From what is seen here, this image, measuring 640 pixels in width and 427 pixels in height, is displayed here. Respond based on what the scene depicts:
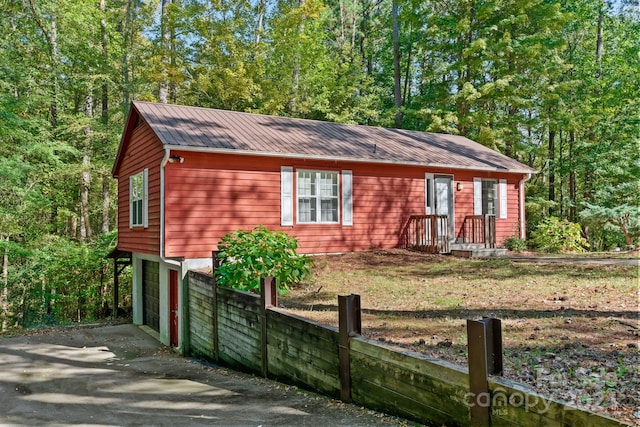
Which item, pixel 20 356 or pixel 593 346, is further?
pixel 20 356

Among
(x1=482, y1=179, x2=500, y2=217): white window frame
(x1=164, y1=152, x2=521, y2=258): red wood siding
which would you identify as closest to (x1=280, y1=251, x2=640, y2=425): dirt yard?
(x1=164, y1=152, x2=521, y2=258): red wood siding

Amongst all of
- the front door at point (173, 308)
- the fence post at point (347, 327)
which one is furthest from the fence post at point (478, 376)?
the front door at point (173, 308)

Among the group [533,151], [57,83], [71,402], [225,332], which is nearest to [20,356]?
[71,402]

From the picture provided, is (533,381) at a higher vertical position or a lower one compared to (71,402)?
higher

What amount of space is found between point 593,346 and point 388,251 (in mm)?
8540

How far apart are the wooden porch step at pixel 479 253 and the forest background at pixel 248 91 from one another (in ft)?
12.0

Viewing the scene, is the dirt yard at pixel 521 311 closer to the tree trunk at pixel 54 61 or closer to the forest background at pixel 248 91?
the forest background at pixel 248 91

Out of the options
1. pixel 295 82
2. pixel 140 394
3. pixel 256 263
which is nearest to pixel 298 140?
pixel 256 263

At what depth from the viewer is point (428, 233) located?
548 inches

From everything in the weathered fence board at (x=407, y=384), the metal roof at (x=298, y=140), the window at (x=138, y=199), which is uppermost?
the metal roof at (x=298, y=140)

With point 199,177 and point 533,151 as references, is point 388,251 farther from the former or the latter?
point 533,151

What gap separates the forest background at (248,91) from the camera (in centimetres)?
1756

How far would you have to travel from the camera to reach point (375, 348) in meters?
4.36

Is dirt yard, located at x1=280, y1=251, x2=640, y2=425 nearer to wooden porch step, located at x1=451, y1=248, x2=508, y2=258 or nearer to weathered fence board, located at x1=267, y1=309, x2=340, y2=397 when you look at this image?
weathered fence board, located at x1=267, y1=309, x2=340, y2=397
